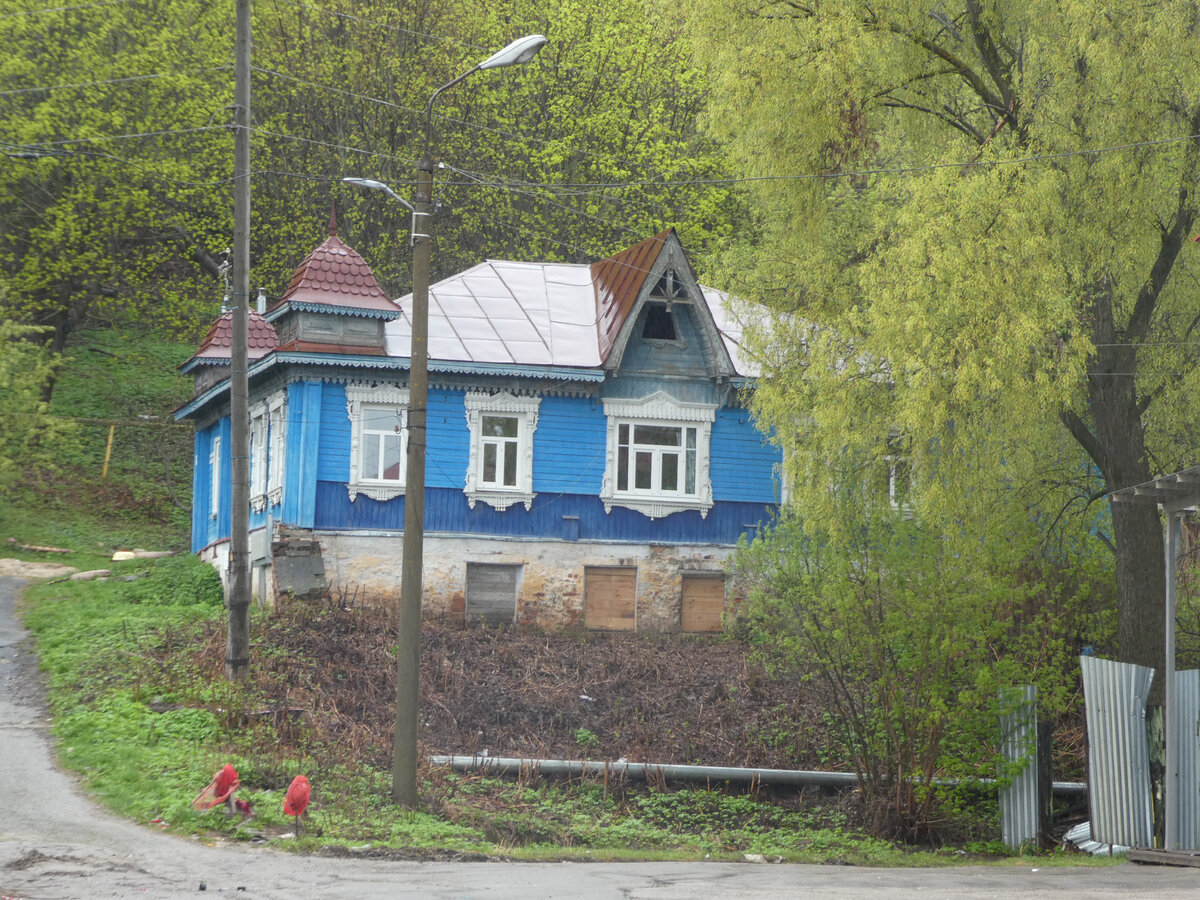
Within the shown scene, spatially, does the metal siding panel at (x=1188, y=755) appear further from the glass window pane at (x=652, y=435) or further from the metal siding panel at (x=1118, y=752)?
the glass window pane at (x=652, y=435)

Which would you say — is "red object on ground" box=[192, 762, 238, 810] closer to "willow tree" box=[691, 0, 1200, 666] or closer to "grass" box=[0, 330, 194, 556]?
"willow tree" box=[691, 0, 1200, 666]

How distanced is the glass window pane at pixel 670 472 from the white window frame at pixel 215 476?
1079cm

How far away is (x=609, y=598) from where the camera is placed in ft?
84.6

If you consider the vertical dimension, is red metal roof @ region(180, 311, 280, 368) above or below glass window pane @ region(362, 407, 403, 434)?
above

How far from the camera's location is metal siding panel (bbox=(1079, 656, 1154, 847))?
14.7 m

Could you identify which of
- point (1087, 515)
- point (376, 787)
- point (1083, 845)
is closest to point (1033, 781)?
point (1083, 845)

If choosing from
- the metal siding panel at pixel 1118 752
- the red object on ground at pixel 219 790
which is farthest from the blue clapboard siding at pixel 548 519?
the red object on ground at pixel 219 790

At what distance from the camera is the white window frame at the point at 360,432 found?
25.0 metres

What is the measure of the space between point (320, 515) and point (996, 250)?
46.4 ft

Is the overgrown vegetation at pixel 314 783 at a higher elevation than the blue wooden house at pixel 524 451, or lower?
lower

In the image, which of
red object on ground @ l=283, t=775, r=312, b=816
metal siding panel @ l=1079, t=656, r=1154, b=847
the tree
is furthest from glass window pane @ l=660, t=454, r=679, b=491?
the tree

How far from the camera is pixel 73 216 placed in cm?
3762

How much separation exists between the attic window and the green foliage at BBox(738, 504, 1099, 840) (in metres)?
10.0

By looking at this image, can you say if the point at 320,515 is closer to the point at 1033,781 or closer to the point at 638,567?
the point at 638,567
